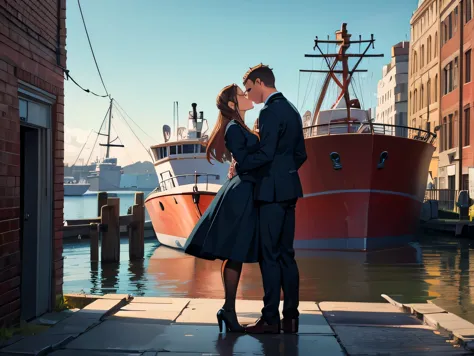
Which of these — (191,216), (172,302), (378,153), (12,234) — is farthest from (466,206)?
(12,234)

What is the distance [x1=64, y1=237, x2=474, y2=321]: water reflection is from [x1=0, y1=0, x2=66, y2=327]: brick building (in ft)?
18.9

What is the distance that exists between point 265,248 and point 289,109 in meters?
1.13

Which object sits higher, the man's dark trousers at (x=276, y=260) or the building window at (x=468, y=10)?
the building window at (x=468, y=10)

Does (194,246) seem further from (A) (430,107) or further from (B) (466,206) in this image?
(A) (430,107)

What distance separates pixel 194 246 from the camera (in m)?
5.53

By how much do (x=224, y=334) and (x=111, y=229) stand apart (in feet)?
41.0

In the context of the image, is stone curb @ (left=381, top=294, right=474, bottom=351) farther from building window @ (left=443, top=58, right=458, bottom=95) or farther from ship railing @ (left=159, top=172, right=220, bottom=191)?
building window @ (left=443, top=58, right=458, bottom=95)

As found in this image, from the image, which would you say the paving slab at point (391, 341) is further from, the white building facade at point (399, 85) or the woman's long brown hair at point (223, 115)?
the white building facade at point (399, 85)

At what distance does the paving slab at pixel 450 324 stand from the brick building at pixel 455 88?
92.5 feet

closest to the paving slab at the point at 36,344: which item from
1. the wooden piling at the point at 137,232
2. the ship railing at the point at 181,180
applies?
the wooden piling at the point at 137,232

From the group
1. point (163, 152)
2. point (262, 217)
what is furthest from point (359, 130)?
point (262, 217)

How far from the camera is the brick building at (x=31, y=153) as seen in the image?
5504 mm

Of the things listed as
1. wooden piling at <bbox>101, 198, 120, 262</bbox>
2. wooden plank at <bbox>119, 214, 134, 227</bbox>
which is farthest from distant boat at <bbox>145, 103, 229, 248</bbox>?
wooden piling at <bbox>101, 198, 120, 262</bbox>

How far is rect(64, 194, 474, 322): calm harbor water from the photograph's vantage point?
488 inches
